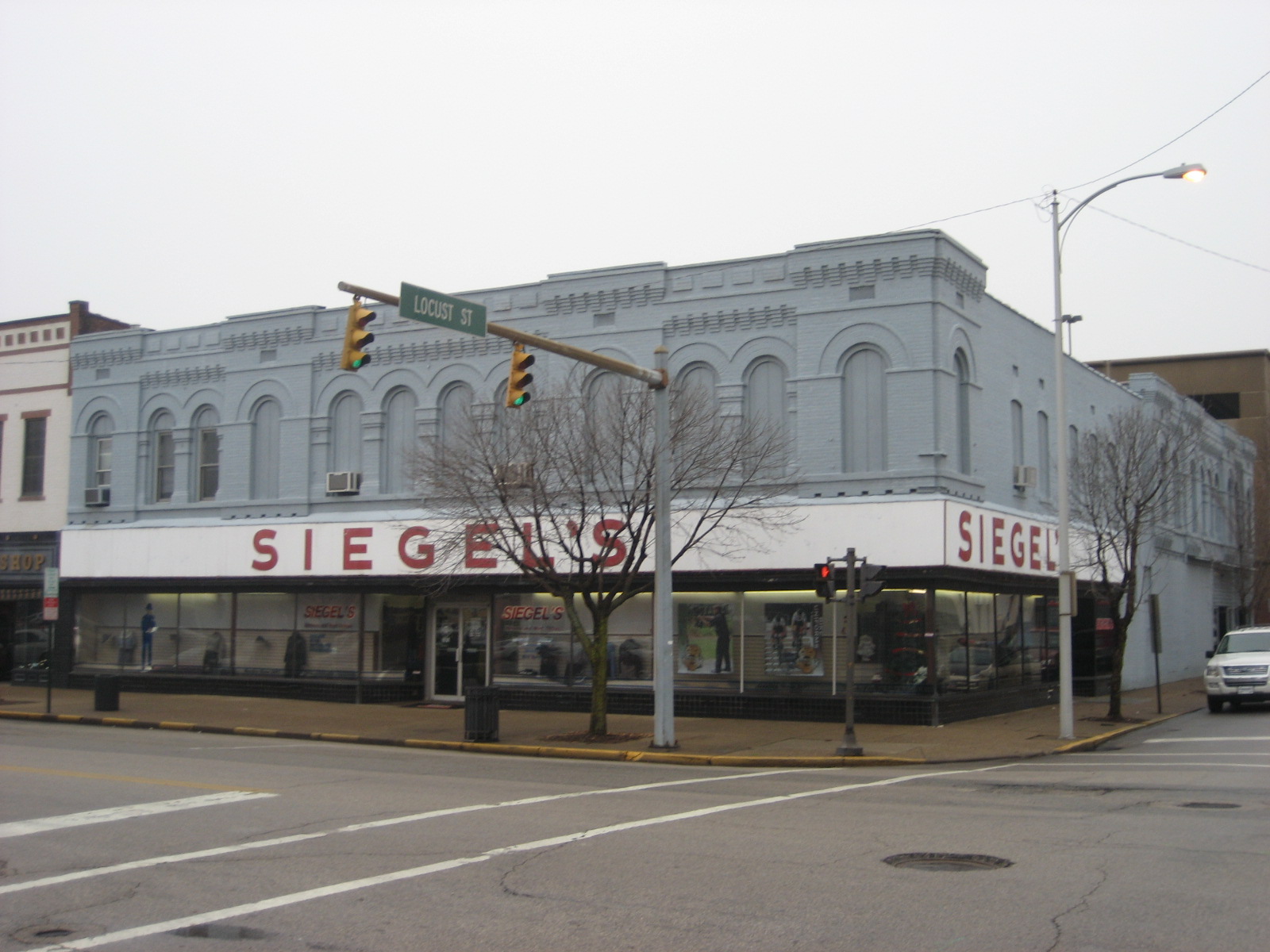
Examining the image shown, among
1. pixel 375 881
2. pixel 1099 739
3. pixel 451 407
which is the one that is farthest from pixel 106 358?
pixel 375 881

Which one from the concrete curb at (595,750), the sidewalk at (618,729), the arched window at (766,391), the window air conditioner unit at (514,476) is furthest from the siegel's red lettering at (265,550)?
the arched window at (766,391)

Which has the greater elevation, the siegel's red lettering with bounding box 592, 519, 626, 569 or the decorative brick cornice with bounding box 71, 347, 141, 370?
the decorative brick cornice with bounding box 71, 347, 141, 370

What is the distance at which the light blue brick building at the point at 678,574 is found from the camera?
2303 centimetres

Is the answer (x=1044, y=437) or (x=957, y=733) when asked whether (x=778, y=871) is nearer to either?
(x=957, y=733)

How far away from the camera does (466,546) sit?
21609 mm

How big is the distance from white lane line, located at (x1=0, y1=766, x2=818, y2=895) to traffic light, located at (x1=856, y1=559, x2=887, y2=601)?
12.2ft

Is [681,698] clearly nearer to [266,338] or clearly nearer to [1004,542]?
[1004,542]

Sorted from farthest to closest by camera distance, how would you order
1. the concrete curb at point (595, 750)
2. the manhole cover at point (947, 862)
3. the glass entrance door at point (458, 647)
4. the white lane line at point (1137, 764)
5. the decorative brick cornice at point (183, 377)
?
the decorative brick cornice at point (183, 377), the glass entrance door at point (458, 647), the concrete curb at point (595, 750), the white lane line at point (1137, 764), the manhole cover at point (947, 862)

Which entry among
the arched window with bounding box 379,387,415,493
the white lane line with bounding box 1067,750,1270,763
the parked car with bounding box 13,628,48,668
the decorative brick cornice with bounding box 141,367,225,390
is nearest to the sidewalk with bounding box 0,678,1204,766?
the white lane line with bounding box 1067,750,1270,763

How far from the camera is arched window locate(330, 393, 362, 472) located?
1115 inches

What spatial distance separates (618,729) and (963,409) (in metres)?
9.07

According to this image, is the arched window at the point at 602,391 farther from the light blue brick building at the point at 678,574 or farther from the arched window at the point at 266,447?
the arched window at the point at 266,447

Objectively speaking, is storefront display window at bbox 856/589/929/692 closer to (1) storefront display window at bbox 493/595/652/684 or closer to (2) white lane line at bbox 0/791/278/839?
(1) storefront display window at bbox 493/595/652/684

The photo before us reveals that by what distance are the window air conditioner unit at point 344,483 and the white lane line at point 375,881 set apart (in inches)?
634
